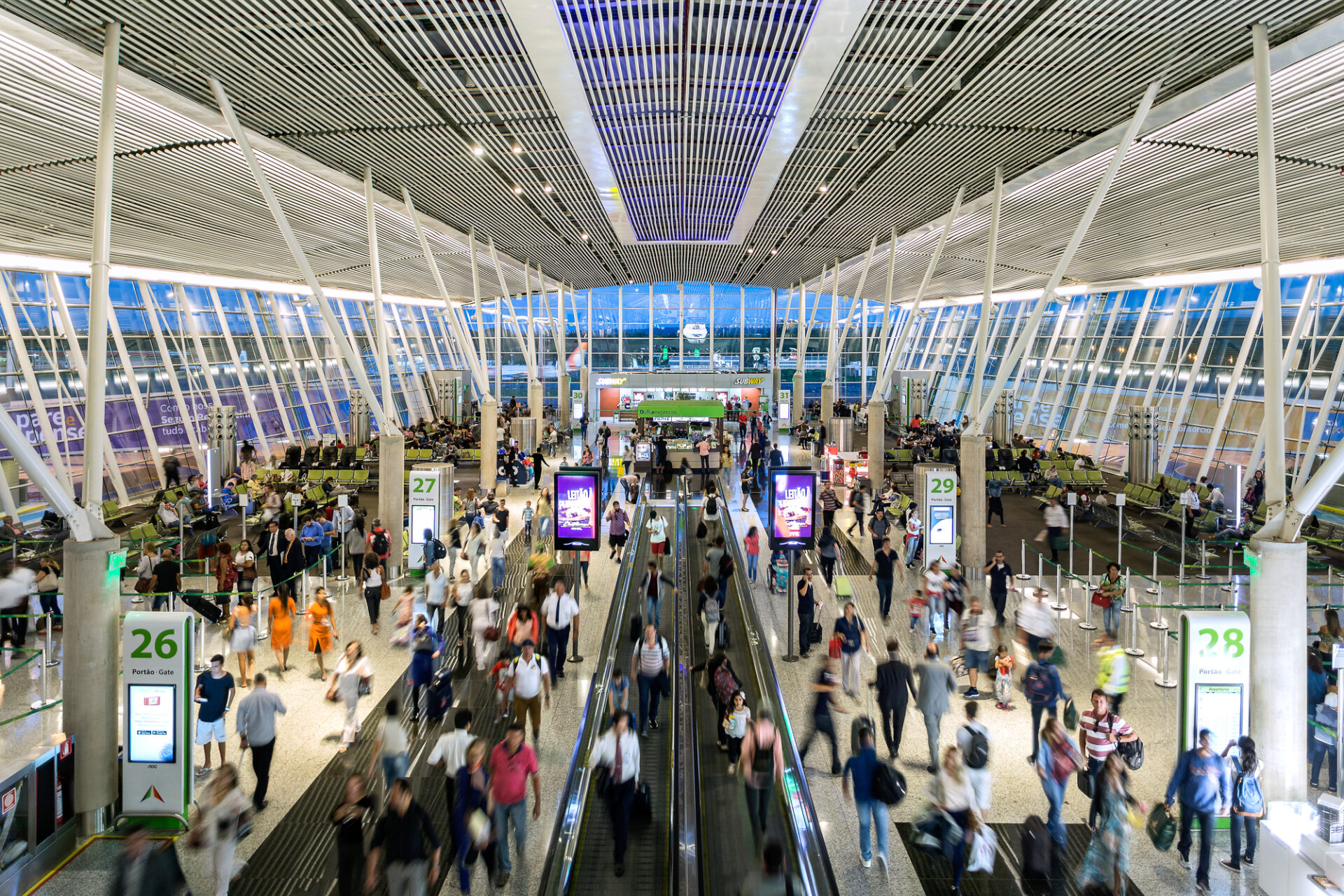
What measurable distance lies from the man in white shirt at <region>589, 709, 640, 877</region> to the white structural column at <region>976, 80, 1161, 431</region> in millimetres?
10223

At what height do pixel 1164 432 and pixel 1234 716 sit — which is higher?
Result: pixel 1164 432

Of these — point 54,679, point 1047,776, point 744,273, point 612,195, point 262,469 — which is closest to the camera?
point 1047,776

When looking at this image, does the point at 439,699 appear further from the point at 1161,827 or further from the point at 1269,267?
the point at 1269,267

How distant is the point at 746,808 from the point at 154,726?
16.4 ft

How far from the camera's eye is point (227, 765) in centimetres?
630

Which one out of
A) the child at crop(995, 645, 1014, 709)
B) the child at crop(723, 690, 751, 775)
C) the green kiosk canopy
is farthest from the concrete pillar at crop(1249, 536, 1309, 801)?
the green kiosk canopy

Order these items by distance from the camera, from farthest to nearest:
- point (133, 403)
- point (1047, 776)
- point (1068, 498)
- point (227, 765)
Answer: point (133, 403) → point (1068, 498) → point (1047, 776) → point (227, 765)

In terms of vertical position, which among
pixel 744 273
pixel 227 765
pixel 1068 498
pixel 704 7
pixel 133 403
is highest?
pixel 744 273

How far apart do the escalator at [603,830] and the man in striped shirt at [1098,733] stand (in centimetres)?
345

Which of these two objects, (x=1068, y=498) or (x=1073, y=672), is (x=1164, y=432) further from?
(x=1073, y=672)

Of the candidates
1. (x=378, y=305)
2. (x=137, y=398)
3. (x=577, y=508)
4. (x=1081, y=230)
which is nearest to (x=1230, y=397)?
(x=1081, y=230)

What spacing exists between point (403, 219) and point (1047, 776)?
71.5ft

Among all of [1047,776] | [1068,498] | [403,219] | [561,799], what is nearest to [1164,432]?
[1068,498]

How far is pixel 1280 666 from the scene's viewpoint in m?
8.42
